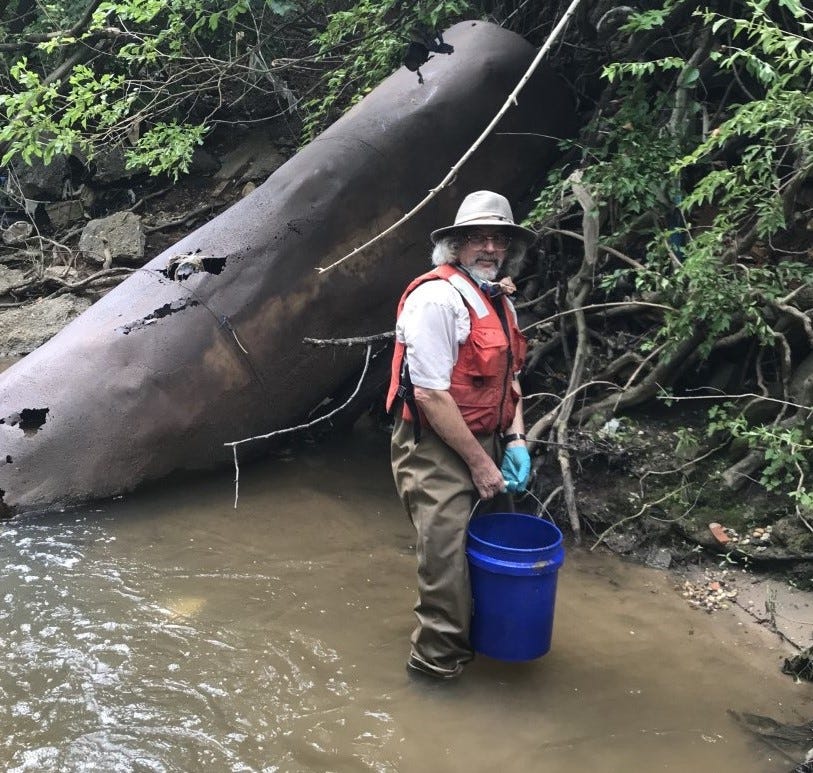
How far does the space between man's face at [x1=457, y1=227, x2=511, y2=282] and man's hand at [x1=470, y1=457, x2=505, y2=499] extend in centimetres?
71

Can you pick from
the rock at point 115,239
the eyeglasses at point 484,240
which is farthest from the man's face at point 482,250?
the rock at point 115,239

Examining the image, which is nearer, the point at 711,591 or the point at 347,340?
the point at 711,591

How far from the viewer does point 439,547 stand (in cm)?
302

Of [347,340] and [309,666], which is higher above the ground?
[347,340]

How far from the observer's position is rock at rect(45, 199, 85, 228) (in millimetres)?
9180

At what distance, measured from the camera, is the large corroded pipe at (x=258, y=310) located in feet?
14.4

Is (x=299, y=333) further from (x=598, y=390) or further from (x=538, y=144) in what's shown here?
(x=538, y=144)

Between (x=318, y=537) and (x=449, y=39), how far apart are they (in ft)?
11.5

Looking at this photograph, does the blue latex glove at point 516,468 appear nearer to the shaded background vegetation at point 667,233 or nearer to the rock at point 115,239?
the shaded background vegetation at point 667,233

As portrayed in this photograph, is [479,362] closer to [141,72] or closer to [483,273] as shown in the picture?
[483,273]

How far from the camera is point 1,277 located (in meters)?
8.43

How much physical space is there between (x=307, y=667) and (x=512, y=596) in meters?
0.84

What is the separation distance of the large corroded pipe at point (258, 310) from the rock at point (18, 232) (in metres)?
4.76

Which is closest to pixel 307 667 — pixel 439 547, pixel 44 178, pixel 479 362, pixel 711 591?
pixel 439 547
